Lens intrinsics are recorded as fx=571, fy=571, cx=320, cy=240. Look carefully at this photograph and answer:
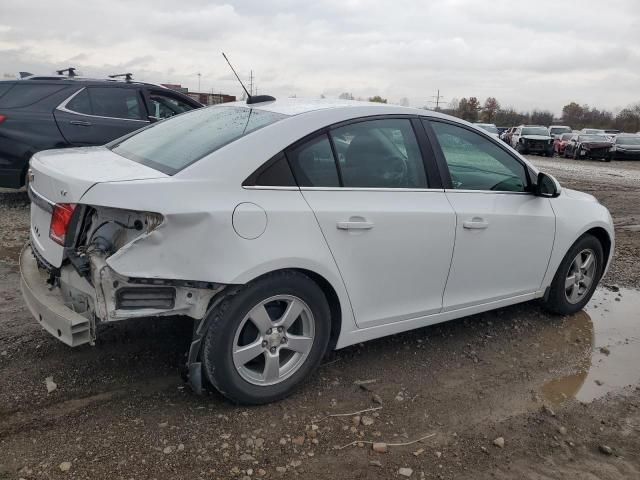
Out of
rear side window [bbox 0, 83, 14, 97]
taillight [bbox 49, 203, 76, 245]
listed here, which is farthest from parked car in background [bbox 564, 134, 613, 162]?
taillight [bbox 49, 203, 76, 245]

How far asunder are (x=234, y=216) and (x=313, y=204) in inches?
19.1

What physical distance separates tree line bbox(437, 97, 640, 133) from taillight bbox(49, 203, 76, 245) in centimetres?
6442

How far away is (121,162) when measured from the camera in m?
3.25

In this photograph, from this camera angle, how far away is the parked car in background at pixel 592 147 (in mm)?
27636

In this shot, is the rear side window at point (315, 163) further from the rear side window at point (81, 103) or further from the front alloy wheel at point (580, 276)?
the rear side window at point (81, 103)

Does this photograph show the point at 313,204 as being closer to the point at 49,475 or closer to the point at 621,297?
the point at 49,475

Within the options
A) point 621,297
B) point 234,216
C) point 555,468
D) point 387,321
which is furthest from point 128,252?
point 621,297

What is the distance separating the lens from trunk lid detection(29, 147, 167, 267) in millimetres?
2822

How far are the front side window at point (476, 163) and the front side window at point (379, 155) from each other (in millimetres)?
264

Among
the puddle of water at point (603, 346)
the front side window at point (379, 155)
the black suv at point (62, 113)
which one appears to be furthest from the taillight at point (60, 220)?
the black suv at point (62, 113)

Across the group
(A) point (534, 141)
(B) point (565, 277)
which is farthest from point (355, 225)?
(A) point (534, 141)

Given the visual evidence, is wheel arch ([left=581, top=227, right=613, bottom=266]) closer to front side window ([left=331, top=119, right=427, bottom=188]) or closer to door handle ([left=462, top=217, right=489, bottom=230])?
door handle ([left=462, top=217, right=489, bottom=230])

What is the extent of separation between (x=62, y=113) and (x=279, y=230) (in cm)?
597

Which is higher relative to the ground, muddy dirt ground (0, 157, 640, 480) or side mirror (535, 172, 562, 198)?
side mirror (535, 172, 562, 198)
